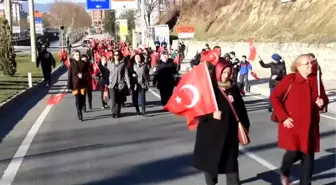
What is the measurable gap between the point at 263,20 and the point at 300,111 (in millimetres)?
36754

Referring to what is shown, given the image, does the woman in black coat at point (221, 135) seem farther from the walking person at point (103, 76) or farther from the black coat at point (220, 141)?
the walking person at point (103, 76)

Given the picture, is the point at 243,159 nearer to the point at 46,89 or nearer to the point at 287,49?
the point at 46,89

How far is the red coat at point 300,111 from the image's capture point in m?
6.63

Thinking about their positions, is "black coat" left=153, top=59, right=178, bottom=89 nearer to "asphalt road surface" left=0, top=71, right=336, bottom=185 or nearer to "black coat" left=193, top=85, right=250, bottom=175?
"asphalt road surface" left=0, top=71, right=336, bottom=185

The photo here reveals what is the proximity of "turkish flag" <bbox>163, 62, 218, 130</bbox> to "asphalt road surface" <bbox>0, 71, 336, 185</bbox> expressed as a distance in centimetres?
160

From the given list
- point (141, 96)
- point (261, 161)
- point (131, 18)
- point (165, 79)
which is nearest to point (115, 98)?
point (141, 96)

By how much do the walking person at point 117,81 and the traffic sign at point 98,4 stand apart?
29.3 m

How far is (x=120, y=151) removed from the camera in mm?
10086

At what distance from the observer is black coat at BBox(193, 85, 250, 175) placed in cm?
603

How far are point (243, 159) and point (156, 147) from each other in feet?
6.01

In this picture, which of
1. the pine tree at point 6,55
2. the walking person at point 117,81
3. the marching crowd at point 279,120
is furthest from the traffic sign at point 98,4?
the marching crowd at point 279,120

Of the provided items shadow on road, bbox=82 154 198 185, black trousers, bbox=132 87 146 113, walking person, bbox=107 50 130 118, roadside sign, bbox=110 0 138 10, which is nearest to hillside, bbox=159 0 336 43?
roadside sign, bbox=110 0 138 10

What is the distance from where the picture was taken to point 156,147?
1044cm

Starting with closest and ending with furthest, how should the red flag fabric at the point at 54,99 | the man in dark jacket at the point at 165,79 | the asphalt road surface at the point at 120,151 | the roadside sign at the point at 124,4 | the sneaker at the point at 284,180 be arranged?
the sneaker at the point at 284,180 < the asphalt road surface at the point at 120,151 < the man in dark jacket at the point at 165,79 < the red flag fabric at the point at 54,99 < the roadside sign at the point at 124,4
